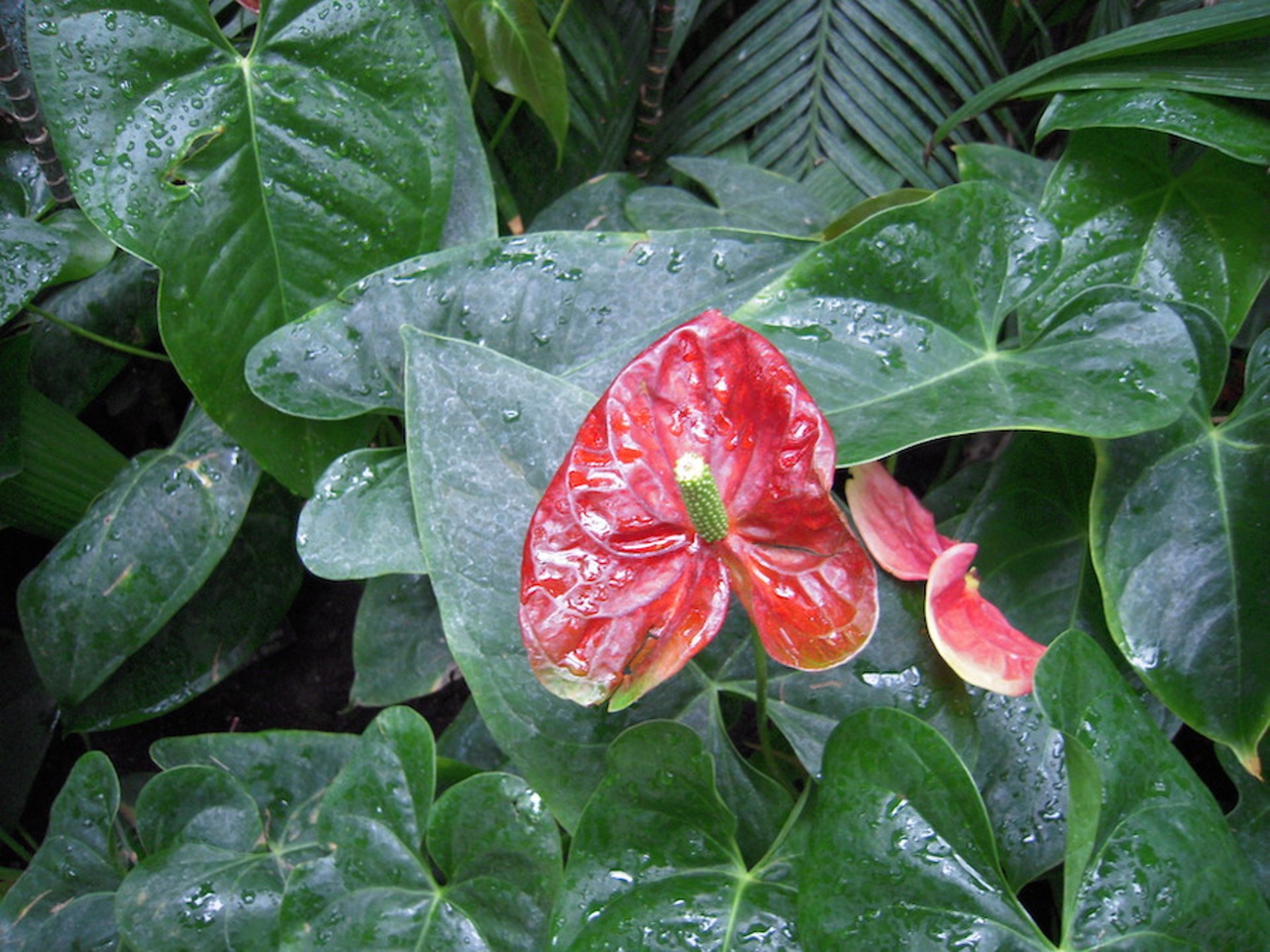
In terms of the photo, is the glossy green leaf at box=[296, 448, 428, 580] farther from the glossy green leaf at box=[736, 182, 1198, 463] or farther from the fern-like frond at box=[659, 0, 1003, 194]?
the fern-like frond at box=[659, 0, 1003, 194]

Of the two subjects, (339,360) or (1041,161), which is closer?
(339,360)

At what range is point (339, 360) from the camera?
2.61 ft

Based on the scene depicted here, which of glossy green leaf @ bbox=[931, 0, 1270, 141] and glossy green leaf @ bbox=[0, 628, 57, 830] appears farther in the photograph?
glossy green leaf @ bbox=[0, 628, 57, 830]

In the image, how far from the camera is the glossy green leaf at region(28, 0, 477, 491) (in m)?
0.78

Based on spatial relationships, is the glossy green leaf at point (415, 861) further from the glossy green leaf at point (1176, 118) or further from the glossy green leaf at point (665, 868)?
the glossy green leaf at point (1176, 118)

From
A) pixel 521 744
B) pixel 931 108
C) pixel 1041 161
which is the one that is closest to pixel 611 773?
pixel 521 744

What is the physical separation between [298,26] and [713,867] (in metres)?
0.81

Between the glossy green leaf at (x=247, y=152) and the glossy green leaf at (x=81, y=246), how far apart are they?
0.82 ft

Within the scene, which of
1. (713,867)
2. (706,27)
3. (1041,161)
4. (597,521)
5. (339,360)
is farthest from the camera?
(706,27)

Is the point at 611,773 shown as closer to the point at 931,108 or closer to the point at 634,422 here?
the point at 634,422

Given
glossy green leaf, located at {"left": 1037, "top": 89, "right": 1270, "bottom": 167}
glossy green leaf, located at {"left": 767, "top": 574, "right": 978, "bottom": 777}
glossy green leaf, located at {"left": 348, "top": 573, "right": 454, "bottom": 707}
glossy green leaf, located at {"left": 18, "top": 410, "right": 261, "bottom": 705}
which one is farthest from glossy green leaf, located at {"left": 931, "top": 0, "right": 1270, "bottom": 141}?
glossy green leaf, located at {"left": 18, "top": 410, "right": 261, "bottom": 705}

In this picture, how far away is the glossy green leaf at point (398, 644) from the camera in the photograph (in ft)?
2.95

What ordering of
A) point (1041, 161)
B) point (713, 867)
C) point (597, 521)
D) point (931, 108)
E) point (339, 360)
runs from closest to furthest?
point (597, 521) < point (713, 867) < point (339, 360) < point (1041, 161) < point (931, 108)

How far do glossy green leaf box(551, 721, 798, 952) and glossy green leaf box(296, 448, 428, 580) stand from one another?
0.24 metres
